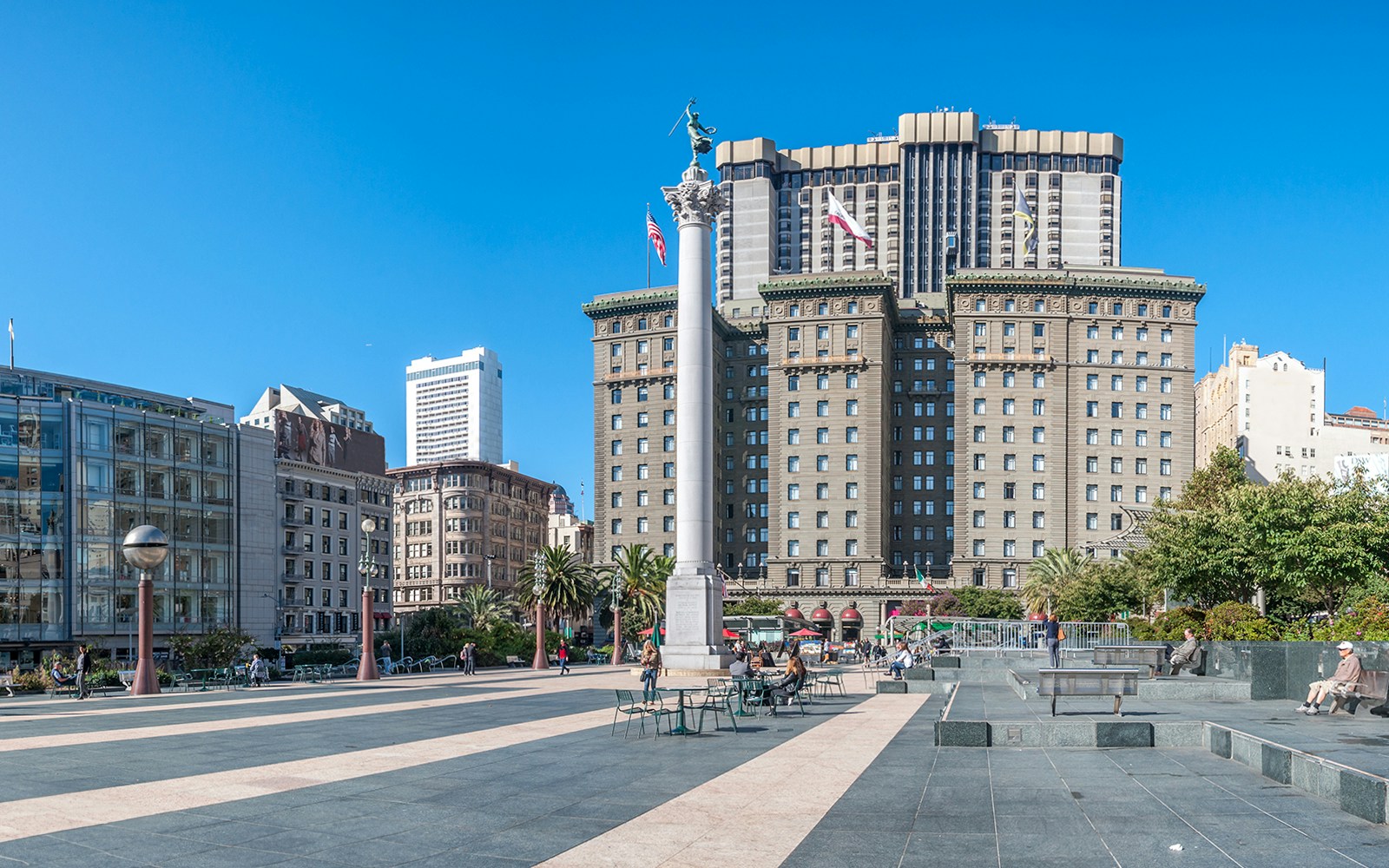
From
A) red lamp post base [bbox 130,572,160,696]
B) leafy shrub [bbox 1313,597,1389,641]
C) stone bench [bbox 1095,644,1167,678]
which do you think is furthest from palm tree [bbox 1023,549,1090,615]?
red lamp post base [bbox 130,572,160,696]

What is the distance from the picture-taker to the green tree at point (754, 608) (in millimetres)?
105875

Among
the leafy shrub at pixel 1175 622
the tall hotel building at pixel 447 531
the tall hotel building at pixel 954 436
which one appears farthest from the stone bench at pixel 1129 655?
the tall hotel building at pixel 447 531

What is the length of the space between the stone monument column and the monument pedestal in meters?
0.03

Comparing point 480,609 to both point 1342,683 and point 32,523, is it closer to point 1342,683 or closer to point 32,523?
point 32,523

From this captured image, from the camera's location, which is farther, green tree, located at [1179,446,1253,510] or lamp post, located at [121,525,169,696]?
green tree, located at [1179,446,1253,510]

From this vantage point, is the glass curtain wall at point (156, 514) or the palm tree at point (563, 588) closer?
the glass curtain wall at point (156, 514)

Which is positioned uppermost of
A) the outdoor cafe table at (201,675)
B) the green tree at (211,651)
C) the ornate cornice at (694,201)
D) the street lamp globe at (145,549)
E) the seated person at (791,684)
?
the ornate cornice at (694,201)

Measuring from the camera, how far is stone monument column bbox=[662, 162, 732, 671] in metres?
45.5

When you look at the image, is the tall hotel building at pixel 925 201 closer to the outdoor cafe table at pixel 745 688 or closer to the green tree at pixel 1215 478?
the green tree at pixel 1215 478

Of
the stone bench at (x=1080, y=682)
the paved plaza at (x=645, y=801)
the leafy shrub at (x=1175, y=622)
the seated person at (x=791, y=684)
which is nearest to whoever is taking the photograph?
the paved plaza at (x=645, y=801)

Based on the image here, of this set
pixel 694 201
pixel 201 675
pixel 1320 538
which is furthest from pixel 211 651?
pixel 1320 538

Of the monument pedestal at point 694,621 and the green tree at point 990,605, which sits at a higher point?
the monument pedestal at point 694,621

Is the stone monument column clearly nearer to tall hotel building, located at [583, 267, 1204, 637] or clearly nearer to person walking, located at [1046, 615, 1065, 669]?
person walking, located at [1046, 615, 1065, 669]

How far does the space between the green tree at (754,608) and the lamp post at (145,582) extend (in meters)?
69.6
